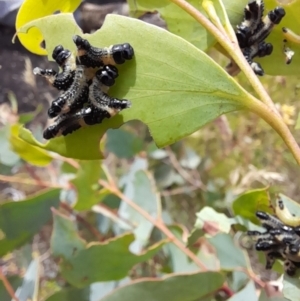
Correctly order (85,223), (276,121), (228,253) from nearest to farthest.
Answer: (276,121)
(228,253)
(85,223)

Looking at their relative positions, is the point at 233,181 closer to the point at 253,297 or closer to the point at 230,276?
the point at 230,276

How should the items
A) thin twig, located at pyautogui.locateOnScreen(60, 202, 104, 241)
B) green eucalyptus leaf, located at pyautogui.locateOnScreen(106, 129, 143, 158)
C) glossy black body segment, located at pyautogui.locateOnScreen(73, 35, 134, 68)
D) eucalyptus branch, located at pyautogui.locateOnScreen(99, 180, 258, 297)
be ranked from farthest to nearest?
1. green eucalyptus leaf, located at pyautogui.locateOnScreen(106, 129, 143, 158)
2. thin twig, located at pyautogui.locateOnScreen(60, 202, 104, 241)
3. eucalyptus branch, located at pyautogui.locateOnScreen(99, 180, 258, 297)
4. glossy black body segment, located at pyautogui.locateOnScreen(73, 35, 134, 68)

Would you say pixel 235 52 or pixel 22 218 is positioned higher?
pixel 235 52

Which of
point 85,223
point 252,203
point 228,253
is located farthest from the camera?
point 85,223

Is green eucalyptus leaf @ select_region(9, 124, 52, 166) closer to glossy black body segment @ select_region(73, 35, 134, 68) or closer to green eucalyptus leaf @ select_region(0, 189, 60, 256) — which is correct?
green eucalyptus leaf @ select_region(0, 189, 60, 256)

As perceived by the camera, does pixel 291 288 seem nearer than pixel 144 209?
Yes

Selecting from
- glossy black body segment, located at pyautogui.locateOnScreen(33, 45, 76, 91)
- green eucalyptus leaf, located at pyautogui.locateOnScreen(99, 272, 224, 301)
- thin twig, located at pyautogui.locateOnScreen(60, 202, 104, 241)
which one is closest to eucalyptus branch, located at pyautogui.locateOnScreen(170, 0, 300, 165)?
glossy black body segment, located at pyautogui.locateOnScreen(33, 45, 76, 91)

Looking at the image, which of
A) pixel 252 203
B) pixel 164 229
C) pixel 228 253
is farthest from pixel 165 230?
pixel 252 203

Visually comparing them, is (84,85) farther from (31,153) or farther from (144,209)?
(144,209)

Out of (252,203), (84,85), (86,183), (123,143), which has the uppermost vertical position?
(84,85)
